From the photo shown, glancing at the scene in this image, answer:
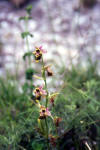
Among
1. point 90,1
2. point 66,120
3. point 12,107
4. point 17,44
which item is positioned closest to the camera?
point 66,120

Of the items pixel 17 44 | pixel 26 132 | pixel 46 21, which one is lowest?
pixel 26 132

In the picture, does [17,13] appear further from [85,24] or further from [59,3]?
[85,24]

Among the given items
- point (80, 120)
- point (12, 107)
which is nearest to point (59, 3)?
point (12, 107)

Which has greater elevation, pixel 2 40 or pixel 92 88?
pixel 2 40

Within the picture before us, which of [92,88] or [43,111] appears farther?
[92,88]

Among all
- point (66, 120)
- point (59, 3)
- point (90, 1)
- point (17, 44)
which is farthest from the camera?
point (59, 3)

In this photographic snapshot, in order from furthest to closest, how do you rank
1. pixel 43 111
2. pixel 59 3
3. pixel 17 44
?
1. pixel 59 3
2. pixel 17 44
3. pixel 43 111

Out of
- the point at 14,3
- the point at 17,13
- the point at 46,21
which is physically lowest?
the point at 46,21

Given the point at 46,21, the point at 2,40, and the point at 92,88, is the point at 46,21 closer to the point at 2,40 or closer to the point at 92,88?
the point at 2,40

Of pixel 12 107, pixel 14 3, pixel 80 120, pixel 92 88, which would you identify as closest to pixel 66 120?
pixel 80 120
